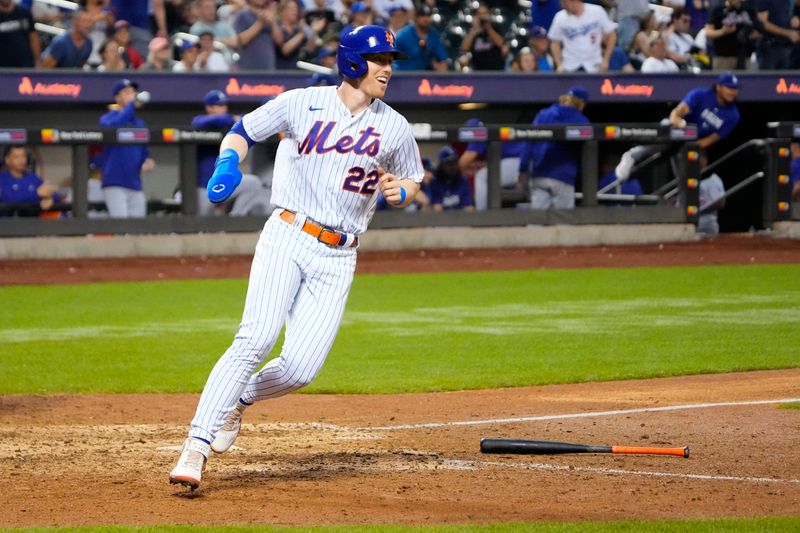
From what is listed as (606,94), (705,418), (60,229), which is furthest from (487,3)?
(705,418)

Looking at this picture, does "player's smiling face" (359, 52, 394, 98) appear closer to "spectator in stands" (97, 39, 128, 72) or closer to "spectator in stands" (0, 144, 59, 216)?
"spectator in stands" (0, 144, 59, 216)

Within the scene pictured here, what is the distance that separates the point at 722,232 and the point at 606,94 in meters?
2.80

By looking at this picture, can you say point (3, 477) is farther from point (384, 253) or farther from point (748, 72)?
point (748, 72)

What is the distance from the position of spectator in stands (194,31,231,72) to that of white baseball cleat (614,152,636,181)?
525 centimetres

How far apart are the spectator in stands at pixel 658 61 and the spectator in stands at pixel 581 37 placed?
1.93 ft

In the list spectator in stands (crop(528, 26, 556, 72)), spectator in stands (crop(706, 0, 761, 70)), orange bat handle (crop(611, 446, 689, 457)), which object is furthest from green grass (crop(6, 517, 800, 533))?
spectator in stands (crop(706, 0, 761, 70))

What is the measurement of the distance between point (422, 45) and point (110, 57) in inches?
161

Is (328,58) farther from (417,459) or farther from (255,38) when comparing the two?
(417,459)

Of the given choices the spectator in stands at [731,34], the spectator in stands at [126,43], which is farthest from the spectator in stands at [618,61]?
the spectator in stands at [126,43]

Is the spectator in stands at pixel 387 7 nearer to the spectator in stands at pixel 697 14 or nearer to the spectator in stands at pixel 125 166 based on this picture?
the spectator in stands at pixel 125 166

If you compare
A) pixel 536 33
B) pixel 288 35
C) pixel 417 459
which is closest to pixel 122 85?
pixel 288 35

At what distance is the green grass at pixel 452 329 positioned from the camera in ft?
28.3

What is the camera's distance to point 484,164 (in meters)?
16.0

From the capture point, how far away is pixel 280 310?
5004mm
